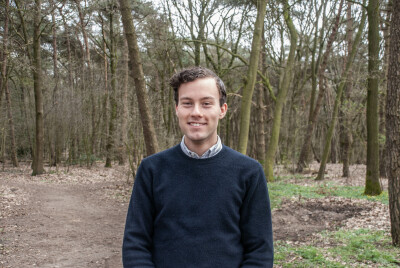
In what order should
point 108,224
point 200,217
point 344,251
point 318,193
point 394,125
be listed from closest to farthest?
point 200,217 → point 344,251 → point 394,125 → point 108,224 → point 318,193

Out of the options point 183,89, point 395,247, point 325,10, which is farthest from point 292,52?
point 183,89

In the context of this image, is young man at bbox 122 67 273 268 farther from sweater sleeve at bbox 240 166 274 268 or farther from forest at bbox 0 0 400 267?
forest at bbox 0 0 400 267

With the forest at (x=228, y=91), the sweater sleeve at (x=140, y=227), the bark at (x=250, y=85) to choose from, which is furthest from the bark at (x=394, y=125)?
the bark at (x=250, y=85)

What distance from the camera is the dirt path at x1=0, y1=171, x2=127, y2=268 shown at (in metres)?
5.58

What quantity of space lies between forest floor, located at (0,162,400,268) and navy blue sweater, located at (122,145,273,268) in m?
3.42

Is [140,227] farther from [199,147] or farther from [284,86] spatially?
[284,86]

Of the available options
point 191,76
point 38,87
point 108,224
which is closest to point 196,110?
point 191,76

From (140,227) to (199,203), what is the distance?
328mm

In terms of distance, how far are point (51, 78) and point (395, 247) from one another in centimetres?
2330

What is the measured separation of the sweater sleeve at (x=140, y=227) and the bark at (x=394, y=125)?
191 inches

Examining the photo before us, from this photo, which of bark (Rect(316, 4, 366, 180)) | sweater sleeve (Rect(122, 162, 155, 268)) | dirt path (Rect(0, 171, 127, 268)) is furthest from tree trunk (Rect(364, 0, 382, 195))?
sweater sleeve (Rect(122, 162, 155, 268))

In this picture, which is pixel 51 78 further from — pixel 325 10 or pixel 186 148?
pixel 186 148

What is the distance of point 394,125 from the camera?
215 inches

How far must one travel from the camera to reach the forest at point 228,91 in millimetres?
7684
